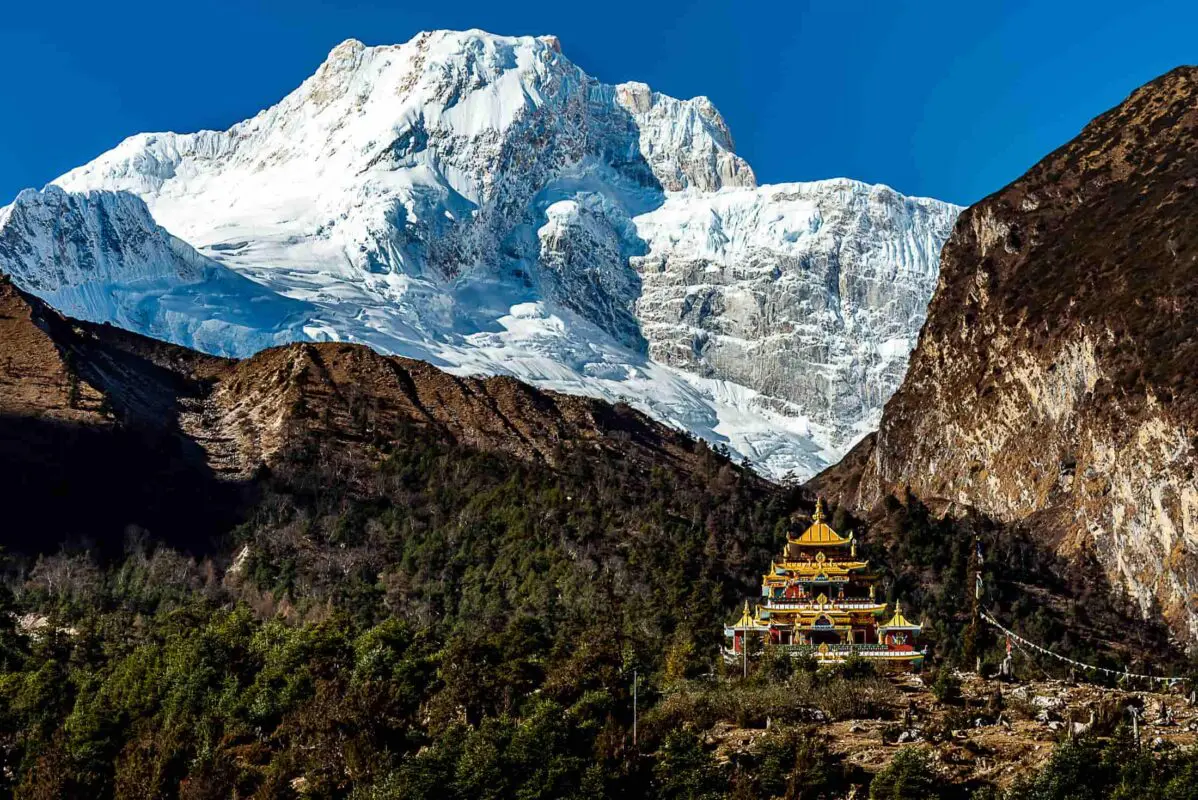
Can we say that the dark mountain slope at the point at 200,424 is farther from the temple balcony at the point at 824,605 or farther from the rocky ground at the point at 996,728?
the rocky ground at the point at 996,728

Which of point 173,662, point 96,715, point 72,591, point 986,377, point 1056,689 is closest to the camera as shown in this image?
point 1056,689

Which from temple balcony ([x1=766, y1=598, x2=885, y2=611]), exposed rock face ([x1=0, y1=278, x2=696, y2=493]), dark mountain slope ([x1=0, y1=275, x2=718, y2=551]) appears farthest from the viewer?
exposed rock face ([x1=0, y1=278, x2=696, y2=493])

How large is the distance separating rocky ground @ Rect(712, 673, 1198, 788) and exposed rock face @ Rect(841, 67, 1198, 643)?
62043 mm

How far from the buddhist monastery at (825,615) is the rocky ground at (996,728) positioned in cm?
1036

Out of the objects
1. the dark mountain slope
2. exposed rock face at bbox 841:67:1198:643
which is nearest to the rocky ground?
exposed rock face at bbox 841:67:1198:643

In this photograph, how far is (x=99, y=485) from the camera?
429ft

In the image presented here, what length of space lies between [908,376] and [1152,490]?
175 ft

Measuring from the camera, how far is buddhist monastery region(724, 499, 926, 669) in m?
71.9

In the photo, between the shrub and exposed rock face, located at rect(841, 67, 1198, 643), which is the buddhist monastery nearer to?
the shrub

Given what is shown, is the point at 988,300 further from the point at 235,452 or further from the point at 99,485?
the point at 99,485

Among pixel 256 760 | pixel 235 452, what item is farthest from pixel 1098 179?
pixel 256 760

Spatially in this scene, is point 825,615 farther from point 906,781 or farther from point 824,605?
point 906,781

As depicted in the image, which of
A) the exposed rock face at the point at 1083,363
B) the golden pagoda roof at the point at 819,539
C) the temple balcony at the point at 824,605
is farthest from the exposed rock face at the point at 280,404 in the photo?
the temple balcony at the point at 824,605

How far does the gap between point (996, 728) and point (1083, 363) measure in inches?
3651
